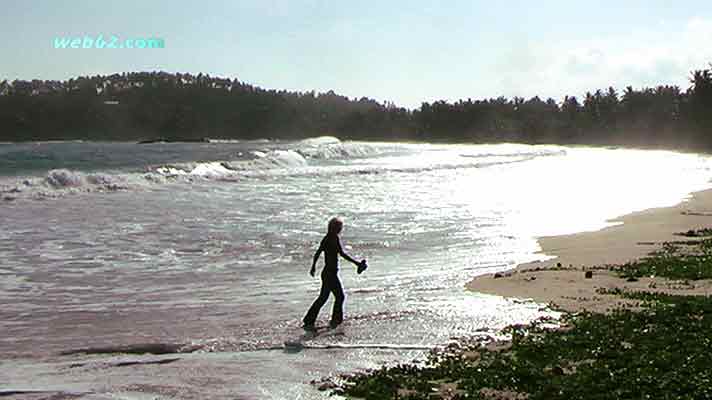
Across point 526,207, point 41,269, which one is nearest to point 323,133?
point 526,207

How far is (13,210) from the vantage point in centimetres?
2642

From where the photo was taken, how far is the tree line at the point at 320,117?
112m

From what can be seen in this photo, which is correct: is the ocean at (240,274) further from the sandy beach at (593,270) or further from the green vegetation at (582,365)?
the green vegetation at (582,365)

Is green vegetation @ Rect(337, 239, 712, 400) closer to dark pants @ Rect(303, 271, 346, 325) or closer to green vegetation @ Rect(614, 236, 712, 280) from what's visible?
dark pants @ Rect(303, 271, 346, 325)

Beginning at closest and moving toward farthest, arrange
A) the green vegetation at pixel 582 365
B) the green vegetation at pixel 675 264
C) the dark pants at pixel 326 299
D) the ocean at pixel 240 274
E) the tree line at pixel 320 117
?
the green vegetation at pixel 582 365, the ocean at pixel 240 274, the dark pants at pixel 326 299, the green vegetation at pixel 675 264, the tree line at pixel 320 117

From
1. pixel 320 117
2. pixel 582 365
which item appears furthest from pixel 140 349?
pixel 320 117

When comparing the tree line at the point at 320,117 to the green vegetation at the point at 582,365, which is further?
the tree line at the point at 320,117

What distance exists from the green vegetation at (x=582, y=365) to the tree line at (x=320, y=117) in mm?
84563

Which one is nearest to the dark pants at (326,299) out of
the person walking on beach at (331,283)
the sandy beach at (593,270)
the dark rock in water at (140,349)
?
the person walking on beach at (331,283)

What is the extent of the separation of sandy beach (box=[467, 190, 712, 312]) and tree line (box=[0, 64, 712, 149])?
236 feet

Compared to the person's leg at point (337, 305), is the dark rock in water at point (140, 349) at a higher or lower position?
lower

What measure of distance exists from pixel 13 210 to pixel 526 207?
1708 cm

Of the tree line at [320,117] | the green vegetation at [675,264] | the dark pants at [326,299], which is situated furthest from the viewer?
the tree line at [320,117]

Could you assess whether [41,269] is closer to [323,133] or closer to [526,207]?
[526,207]
